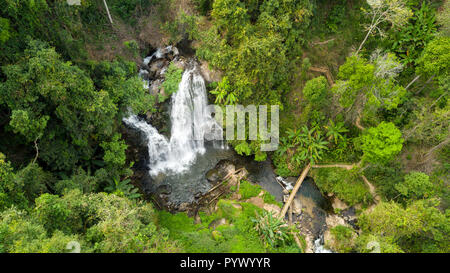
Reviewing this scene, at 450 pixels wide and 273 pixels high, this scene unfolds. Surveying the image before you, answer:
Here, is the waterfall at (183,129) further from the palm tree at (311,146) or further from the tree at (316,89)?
the tree at (316,89)

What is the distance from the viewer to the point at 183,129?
20094 millimetres

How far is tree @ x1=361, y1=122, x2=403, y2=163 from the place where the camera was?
14.1m

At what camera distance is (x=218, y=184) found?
60.4 feet

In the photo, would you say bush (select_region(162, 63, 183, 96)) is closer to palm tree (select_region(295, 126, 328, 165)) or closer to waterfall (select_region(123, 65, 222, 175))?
waterfall (select_region(123, 65, 222, 175))

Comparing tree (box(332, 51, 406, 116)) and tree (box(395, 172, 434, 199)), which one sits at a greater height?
tree (box(332, 51, 406, 116))

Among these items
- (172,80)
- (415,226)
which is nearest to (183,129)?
(172,80)

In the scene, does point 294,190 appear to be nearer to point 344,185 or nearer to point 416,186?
point 344,185

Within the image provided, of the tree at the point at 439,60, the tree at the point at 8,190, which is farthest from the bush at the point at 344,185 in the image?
the tree at the point at 8,190

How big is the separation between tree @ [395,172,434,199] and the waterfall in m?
14.4

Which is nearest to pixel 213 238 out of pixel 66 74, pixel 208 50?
pixel 66 74

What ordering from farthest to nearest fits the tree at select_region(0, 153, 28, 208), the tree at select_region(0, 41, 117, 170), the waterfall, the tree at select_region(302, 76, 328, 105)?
the waterfall < the tree at select_region(302, 76, 328, 105) < the tree at select_region(0, 41, 117, 170) < the tree at select_region(0, 153, 28, 208)

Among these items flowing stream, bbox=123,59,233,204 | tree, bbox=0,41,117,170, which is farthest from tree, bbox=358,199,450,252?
tree, bbox=0,41,117,170

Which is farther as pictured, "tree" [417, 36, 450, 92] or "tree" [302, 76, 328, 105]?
"tree" [302, 76, 328, 105]
